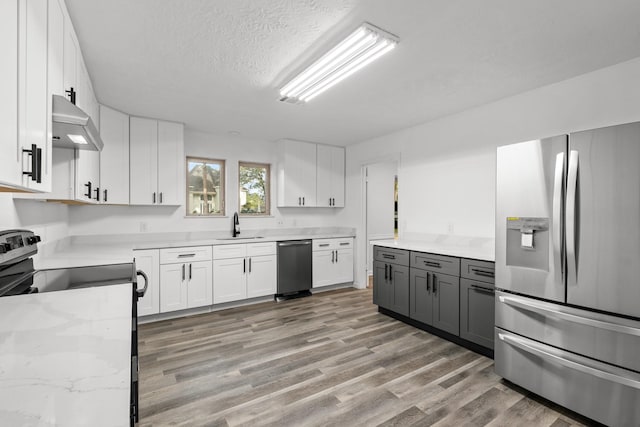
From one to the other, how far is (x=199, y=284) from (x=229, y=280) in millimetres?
386

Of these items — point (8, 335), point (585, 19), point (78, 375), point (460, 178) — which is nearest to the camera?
point (78, 375)

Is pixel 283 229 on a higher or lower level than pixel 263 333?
higher

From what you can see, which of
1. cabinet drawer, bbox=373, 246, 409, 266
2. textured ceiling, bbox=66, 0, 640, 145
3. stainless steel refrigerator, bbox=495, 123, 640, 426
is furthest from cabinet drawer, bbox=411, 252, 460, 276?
textured ceiling, bbox=66, 0, 640, 145

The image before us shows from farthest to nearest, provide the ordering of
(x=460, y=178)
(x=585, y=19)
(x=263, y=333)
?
(x=460, y=178), (x=263, y=333), (x=585, y=19)

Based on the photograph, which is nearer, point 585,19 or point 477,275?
point 585,19

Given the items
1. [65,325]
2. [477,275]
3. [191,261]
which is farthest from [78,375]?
A: [191,261]

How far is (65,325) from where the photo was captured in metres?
1.06

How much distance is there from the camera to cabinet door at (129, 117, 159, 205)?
371 centimetres

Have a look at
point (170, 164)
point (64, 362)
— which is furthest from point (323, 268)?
point (64, 362)

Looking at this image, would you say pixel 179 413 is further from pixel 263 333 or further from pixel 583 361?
pixel 583 361

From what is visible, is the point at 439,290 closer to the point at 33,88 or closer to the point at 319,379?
the point at 319,379

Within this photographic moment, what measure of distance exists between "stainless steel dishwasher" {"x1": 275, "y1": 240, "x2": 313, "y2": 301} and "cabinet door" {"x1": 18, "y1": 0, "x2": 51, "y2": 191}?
3283 millimetres

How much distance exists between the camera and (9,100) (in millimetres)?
1006

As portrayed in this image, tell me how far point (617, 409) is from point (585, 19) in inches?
91.9
